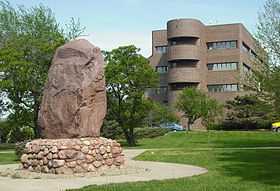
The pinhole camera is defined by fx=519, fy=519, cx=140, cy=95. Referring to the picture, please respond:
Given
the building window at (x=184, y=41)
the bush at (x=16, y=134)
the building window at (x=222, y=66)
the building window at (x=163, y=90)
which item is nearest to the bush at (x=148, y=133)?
the bush at (x=16, y=134)

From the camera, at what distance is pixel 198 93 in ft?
184

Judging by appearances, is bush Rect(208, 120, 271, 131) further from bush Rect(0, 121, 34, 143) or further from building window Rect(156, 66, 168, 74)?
bush Rect(0, 121, 34, 143)

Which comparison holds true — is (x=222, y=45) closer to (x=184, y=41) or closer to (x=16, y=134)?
(x=184, y=41)

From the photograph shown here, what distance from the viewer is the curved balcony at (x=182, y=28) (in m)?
69.5

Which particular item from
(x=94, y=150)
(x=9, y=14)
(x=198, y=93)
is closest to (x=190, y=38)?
(x=198, y=93)

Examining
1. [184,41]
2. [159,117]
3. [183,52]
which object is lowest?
[159,117]

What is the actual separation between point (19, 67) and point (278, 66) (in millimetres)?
14876

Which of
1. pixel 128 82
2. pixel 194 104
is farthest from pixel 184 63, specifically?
pixel 128 82

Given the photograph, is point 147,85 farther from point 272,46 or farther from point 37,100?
point 272,46

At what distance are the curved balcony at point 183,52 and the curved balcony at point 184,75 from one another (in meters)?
1.65

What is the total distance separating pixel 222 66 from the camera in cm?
7369

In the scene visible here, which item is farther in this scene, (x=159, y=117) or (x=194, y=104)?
(x=194, y=104)

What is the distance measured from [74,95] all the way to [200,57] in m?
57.6

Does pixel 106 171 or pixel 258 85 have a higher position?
pixel 258 85
